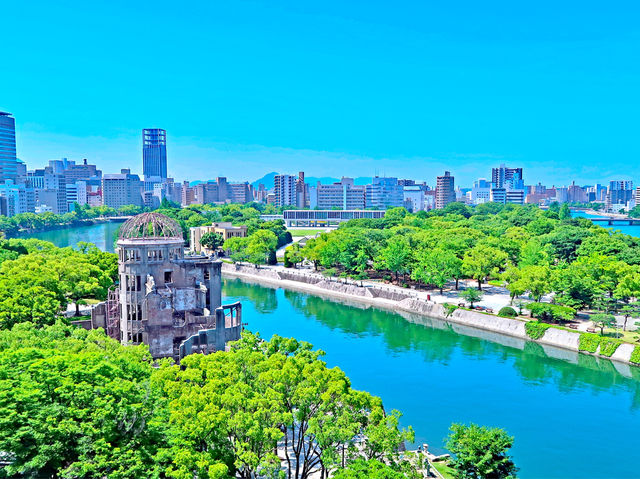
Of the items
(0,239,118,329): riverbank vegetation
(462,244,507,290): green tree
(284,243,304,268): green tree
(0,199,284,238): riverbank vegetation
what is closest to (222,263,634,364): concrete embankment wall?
(284,243,304,268): green tree

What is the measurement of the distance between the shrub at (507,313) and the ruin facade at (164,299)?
29717 mm

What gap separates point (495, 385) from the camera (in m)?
38.6

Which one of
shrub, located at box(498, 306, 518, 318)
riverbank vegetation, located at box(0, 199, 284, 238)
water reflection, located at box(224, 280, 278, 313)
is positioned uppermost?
riverbank vegetation, located at box(0, 199, 284, 238)

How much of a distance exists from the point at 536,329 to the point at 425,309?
13689 millimetres

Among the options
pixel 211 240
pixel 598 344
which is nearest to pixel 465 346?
pixel 598 344

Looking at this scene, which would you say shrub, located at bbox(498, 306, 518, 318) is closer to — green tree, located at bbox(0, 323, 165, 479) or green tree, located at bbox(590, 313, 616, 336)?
green tree, located at bbox(590, 313, 616, 336)

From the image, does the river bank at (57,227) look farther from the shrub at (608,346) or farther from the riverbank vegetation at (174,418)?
the riverbank vegetation at (174,418)

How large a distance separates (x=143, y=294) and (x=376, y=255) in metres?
48.2

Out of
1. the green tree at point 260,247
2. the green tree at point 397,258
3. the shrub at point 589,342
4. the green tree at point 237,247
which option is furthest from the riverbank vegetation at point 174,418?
the green tree at point 237,247

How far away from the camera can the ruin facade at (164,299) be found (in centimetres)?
3244

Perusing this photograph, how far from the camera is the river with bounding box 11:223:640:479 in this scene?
29.2 meters

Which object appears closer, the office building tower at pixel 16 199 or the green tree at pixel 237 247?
the green tree at pixel 237 247

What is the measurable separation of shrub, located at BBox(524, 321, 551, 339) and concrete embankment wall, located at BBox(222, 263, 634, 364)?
1.00ft

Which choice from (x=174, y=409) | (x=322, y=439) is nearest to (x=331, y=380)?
(x=322, y=439)
